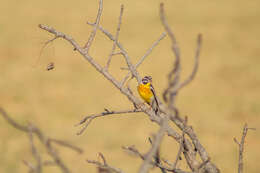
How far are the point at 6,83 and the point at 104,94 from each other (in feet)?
7.82

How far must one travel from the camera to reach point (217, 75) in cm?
1348

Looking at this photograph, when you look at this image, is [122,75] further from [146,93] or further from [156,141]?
[156,141]

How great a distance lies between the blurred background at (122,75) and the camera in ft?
31.6

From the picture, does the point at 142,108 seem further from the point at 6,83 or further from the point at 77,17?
the point at 77,17

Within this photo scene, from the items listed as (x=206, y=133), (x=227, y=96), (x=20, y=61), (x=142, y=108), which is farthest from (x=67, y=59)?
(x=142, y=108)

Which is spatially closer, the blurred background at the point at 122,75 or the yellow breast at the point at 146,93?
the yellow breast at the point at 146,93

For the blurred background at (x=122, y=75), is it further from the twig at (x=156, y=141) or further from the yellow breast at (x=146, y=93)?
the twig at (x=156, y=141)

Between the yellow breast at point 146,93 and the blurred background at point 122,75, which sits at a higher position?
the blurred background at point 122,75

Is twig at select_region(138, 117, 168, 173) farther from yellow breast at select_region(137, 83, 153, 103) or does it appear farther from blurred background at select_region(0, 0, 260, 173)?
blurred background at select_region(0, 0, 260, 173)

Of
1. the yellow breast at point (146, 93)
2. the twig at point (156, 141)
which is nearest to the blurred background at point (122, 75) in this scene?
the yellow breast at point (146, 93)

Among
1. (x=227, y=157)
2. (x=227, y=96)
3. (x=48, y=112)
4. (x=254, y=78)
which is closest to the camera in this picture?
(x=227, y=157)

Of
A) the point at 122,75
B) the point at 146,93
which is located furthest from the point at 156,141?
the point at 122,75

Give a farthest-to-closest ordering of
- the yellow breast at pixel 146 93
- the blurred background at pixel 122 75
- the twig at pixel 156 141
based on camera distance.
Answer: the blurred background at pixel 122 75, the yellow breast at pixel 146 93, the twig at pixel 156 141

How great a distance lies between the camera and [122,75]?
44.8 feet
